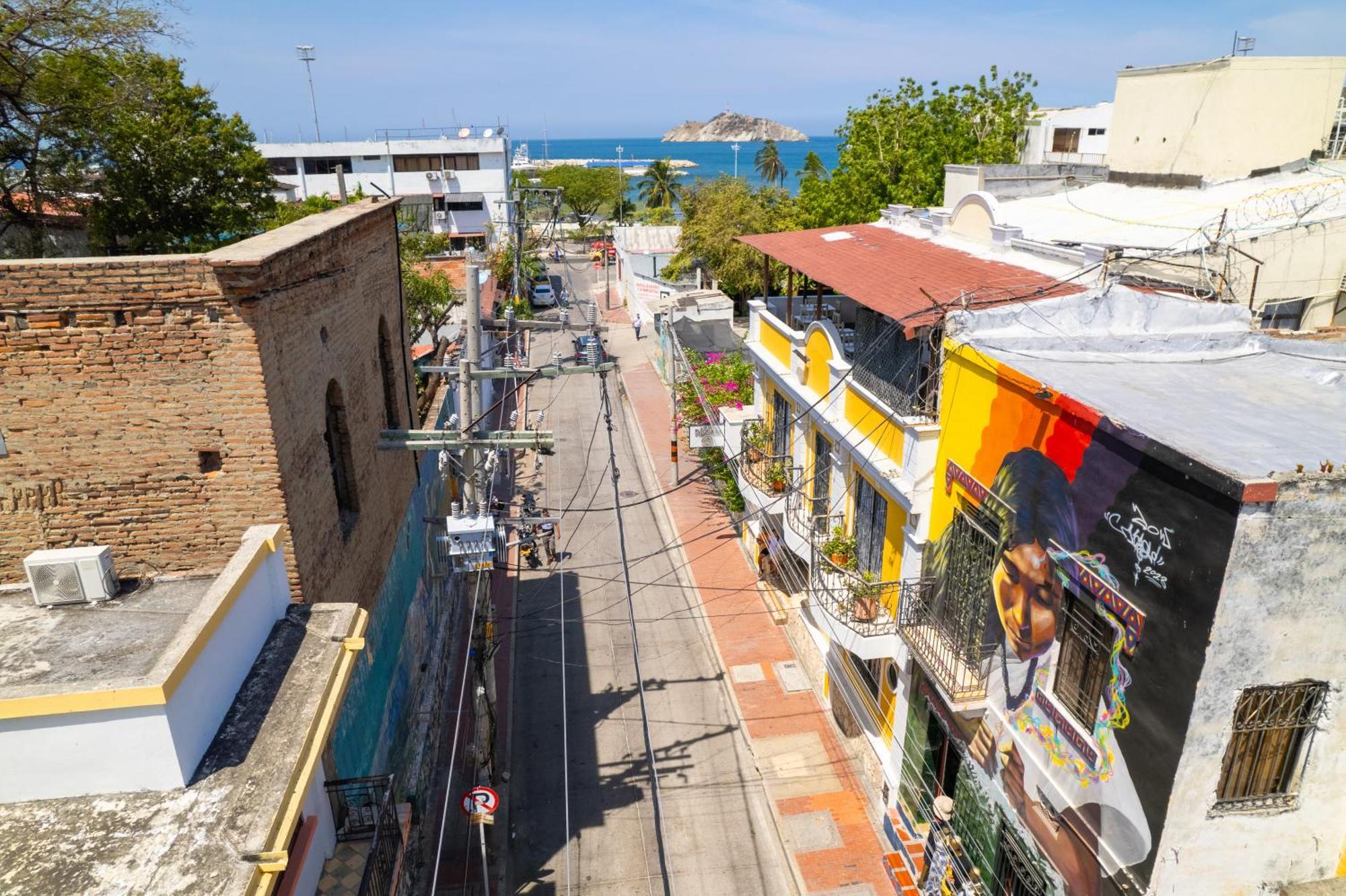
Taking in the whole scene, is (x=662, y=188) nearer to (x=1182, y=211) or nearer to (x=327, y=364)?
(x=1182, y=211)

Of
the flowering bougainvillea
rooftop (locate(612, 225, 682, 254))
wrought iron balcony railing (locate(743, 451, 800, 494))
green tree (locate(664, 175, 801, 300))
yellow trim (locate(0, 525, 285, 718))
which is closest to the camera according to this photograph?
yellow trim (locate(0, 525, 285, 718))

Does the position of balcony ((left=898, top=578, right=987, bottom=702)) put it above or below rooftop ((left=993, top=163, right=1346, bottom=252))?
below

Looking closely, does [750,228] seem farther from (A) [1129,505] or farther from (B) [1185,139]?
(A) [1129,505]

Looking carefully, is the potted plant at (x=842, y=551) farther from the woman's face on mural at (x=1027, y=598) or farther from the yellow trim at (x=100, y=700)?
the yellow trim at (x=100, y=700)

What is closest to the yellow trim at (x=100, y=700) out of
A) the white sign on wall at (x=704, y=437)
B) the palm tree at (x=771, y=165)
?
the white sign on wall at (x=704, y=437)

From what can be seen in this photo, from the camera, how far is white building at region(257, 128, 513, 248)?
65.8 m

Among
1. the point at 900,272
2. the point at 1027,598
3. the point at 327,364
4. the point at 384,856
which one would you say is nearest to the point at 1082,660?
the point at 1027,598

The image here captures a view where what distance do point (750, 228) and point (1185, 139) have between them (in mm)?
28886

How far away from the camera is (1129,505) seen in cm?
831

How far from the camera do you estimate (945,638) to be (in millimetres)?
12039

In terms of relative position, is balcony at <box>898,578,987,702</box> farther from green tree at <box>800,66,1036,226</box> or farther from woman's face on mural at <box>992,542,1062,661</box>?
green tree at <box>800,66,1036,226</box>

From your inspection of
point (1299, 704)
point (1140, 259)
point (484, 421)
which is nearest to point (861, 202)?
point (484, 421)

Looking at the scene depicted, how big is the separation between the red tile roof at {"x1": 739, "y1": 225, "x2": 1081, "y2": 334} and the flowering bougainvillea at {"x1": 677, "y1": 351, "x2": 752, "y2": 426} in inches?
205

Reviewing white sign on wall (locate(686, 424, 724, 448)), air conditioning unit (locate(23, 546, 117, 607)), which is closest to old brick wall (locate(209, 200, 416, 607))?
air conditioning unit (locate(23, 546, 117, 607))
